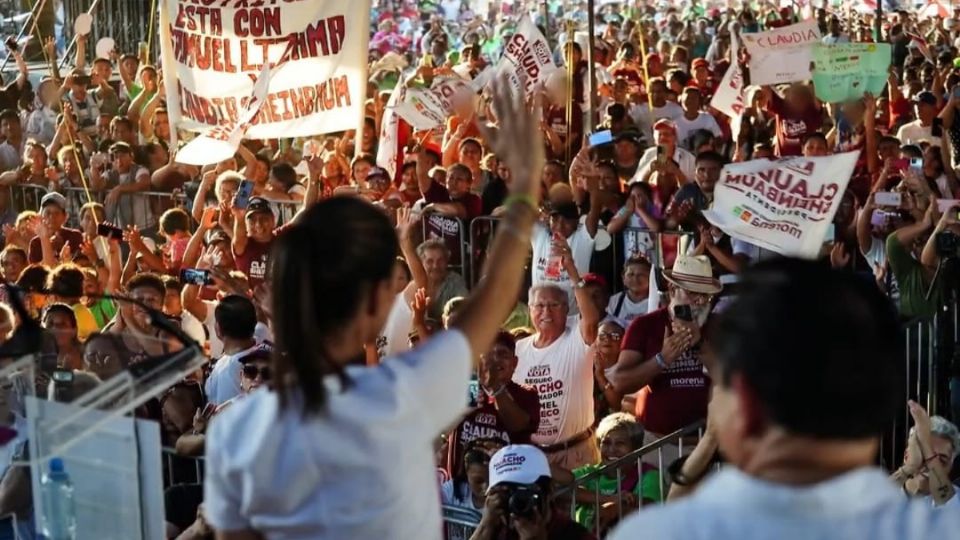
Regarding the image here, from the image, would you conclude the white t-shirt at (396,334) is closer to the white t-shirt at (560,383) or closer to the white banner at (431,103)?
the white t-shirt at (560,383)

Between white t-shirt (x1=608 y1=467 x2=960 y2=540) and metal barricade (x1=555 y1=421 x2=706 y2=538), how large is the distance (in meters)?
3.88

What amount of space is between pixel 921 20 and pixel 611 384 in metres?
21.1

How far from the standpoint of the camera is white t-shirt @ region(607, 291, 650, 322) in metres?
8.65

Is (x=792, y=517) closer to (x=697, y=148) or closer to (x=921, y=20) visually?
(x=697, y=148)

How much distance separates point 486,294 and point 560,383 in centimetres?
491

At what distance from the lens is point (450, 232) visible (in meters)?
10.6

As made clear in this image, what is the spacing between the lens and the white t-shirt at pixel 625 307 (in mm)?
8648

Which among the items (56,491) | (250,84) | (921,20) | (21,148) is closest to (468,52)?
(21,148)

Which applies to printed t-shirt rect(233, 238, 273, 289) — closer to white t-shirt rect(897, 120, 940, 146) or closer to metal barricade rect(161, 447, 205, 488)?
metal barricade rect(161, 447, 205, 488)

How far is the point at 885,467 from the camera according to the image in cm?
789

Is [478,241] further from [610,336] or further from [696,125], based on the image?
[696,125]

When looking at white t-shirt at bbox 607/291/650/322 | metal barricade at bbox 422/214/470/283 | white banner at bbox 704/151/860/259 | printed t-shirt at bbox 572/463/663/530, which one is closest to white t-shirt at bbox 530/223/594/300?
white t-shirt at bbox 607/291/650/322

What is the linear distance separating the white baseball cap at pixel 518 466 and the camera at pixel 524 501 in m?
0.06

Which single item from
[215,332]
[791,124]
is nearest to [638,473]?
[215,332]
